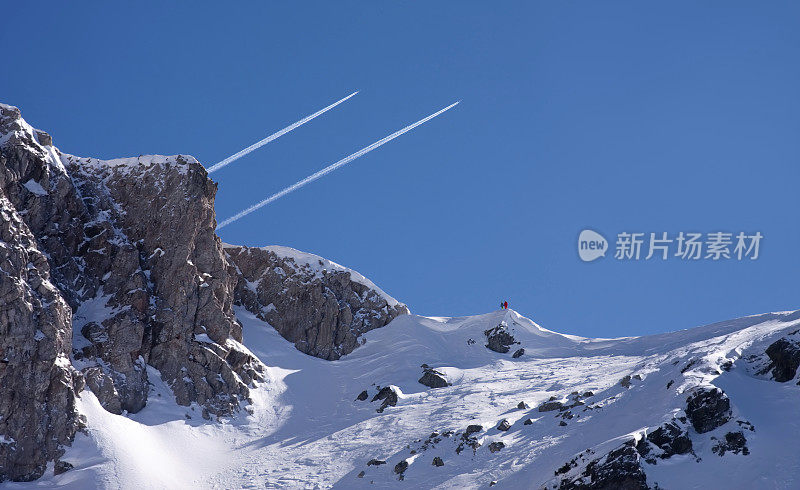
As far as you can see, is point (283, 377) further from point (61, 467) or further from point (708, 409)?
point (708, 409)

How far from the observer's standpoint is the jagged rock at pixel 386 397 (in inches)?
3189

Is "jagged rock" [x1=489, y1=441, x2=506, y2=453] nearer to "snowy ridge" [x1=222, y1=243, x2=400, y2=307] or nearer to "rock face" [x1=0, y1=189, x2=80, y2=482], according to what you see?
Answer: "rock face" [x1=0, y1=189, x2=80, y2=482]

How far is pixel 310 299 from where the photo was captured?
11019 cm

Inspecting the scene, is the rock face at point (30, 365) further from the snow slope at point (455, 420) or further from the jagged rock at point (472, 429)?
the jagged rock at point (472, 429)

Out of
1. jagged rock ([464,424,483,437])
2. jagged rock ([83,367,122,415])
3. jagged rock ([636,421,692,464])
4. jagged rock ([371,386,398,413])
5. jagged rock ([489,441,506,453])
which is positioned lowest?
jagged rock ([636,421,692,464])

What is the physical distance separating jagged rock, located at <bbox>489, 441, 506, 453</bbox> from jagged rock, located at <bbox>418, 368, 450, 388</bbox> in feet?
87.7

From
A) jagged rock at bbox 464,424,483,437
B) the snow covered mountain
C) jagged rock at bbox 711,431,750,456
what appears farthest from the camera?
jagged rock at bbox 464,424,483,437

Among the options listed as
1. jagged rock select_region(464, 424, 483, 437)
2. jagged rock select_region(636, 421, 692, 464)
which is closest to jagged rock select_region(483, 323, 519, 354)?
jagged rock select_region(464, 424, 483, 437)

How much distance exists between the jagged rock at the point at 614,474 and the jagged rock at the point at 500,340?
5433 cm

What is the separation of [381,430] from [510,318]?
4187 centimetres

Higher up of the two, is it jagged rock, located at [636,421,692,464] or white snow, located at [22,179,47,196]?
white snow, located at [22,179,47,196]

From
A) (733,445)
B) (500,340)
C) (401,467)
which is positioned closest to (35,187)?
(401,467)

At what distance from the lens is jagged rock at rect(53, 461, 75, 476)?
62.8 metres

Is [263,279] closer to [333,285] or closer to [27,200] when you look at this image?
[333,285]
